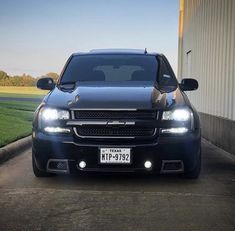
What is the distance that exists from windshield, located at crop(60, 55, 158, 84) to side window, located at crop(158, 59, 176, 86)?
9 centimetres

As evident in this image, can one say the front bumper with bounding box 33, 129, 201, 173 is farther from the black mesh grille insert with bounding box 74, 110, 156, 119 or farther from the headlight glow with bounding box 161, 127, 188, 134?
the black mesh grille insert with bounding box 74, 110, 156, 119

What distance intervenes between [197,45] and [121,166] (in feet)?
33.4

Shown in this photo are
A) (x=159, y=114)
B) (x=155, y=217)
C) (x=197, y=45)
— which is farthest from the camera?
(x=197, y=45)

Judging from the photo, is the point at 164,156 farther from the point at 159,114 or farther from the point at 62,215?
the point at 62,215

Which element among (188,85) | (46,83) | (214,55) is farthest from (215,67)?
(46,83)

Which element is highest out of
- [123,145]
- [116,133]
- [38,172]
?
[116,133]

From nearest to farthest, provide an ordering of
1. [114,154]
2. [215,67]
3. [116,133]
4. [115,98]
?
1. [114,154]
2. [116,133]
3. [115,98]
4. [215,67]

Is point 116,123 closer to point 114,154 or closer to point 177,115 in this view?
point 114,154

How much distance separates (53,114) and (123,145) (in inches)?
37.2

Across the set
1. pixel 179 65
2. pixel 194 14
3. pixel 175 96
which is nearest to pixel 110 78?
pixel 175 96

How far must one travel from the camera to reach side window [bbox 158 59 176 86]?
24.0 ft

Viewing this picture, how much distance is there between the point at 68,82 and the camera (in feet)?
24.2

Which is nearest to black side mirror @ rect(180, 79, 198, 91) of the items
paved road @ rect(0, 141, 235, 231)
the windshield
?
the windshield

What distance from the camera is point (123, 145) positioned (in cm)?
591
